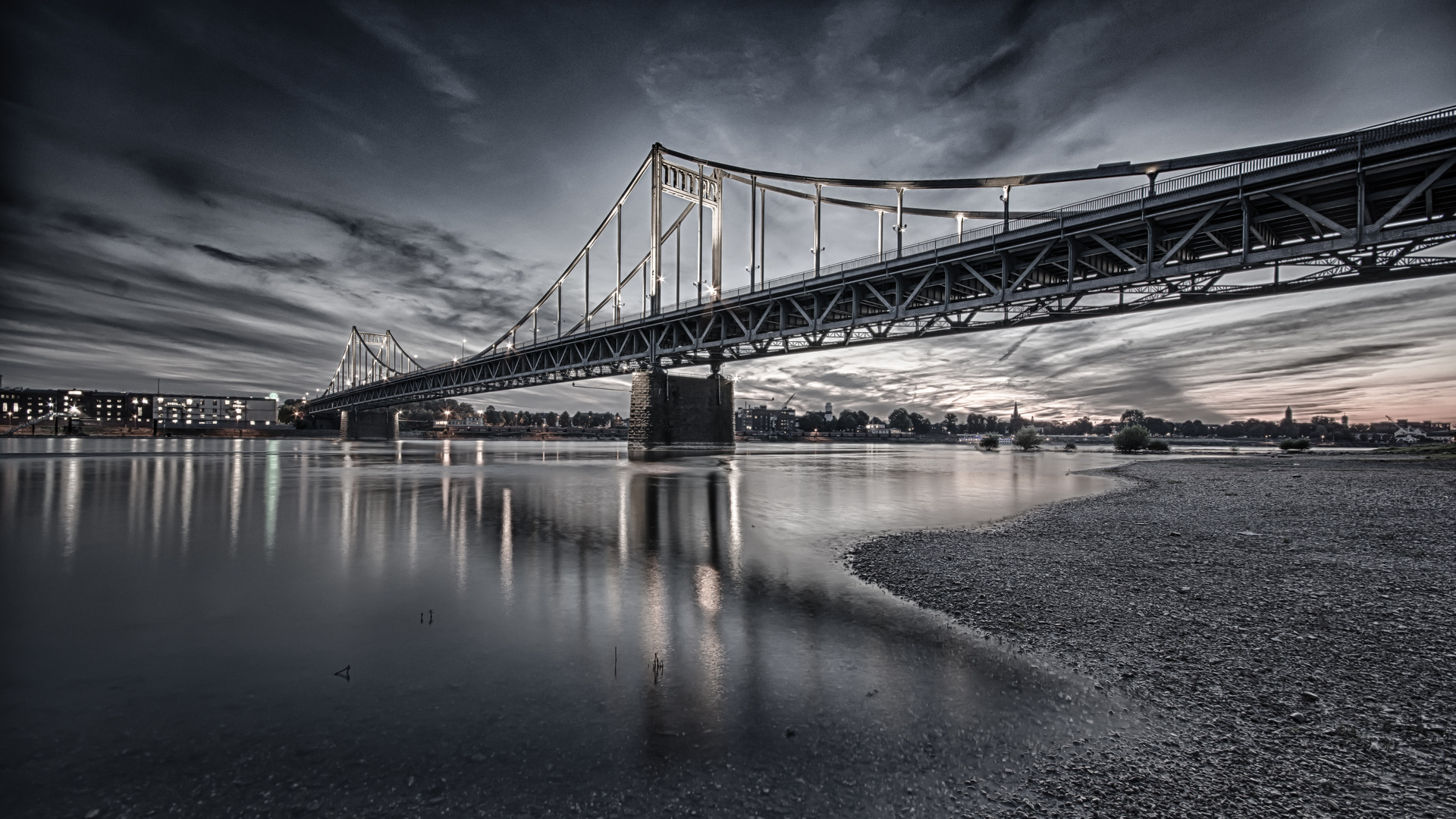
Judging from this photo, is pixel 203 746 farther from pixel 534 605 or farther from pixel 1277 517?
pixel 1277 517

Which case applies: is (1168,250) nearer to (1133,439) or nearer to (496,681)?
(496,681)

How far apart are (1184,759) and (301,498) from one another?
21.9 meters

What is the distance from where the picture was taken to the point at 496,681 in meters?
4.53

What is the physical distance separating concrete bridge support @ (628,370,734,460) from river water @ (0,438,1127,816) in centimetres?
3643

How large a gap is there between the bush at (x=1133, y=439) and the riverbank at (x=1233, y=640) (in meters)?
56.3

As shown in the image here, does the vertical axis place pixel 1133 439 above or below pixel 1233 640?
above

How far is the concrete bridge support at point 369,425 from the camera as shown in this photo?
114500 mm

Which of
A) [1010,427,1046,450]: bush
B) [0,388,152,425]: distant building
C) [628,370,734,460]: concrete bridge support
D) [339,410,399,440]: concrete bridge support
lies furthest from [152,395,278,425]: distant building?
[1010,427,1046,450]: bush

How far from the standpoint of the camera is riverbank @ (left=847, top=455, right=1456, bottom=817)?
3037 millimetres

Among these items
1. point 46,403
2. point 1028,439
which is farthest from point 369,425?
point 46,403

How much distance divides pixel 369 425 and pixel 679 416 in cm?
9515

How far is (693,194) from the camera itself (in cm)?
6294

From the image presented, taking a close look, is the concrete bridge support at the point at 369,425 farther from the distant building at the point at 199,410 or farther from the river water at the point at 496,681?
the river water at the point at 496,681

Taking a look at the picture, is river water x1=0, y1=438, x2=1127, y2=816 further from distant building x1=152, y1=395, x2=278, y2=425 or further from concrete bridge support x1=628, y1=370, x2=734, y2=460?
distant building x1=152, y1=395, x2=278, y2=425
